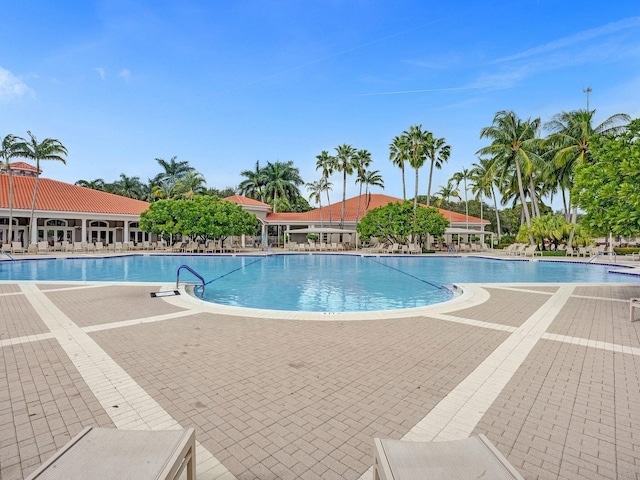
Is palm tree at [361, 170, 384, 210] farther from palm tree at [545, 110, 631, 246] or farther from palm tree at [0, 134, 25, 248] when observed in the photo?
palm tree at [0, 134, 25, 248]

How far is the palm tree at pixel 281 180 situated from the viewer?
43719 mm

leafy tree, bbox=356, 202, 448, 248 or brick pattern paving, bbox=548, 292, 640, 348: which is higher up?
leafy tree, bbox=356, 202, 448, 248

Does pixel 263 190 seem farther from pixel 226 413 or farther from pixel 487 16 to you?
pixel 226 413

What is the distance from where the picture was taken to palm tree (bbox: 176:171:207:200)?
134 ft

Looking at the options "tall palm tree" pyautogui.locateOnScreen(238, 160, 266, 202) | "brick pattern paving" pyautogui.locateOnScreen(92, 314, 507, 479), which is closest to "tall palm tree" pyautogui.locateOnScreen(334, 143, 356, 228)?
"tall palm tree" pyautogui.locateOnScreen(238, 160, 266, 202)

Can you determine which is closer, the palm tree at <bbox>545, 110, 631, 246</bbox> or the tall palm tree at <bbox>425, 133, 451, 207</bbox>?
the palm tree at <bbox>545, 110, 631, 246</bbox>

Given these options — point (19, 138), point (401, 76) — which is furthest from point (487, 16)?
point (19, 138)

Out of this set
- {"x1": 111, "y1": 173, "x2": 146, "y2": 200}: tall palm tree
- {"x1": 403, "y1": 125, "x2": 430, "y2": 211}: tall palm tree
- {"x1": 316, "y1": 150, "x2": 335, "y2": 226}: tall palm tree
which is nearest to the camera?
{"x1": 403, "y1": 125, "x2": 430, "y2": 211}: tall palm tree

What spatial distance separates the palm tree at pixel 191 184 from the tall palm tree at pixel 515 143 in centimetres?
3055

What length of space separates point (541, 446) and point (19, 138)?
35617 millimetres

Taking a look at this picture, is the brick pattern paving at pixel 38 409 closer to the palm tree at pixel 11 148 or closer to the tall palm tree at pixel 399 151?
the palm tree at pixel 11 148

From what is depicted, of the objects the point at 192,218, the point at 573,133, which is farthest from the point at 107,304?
the point at 573,133

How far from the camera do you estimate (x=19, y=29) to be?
564 inches

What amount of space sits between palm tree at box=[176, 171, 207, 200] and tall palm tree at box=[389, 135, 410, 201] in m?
22.5
